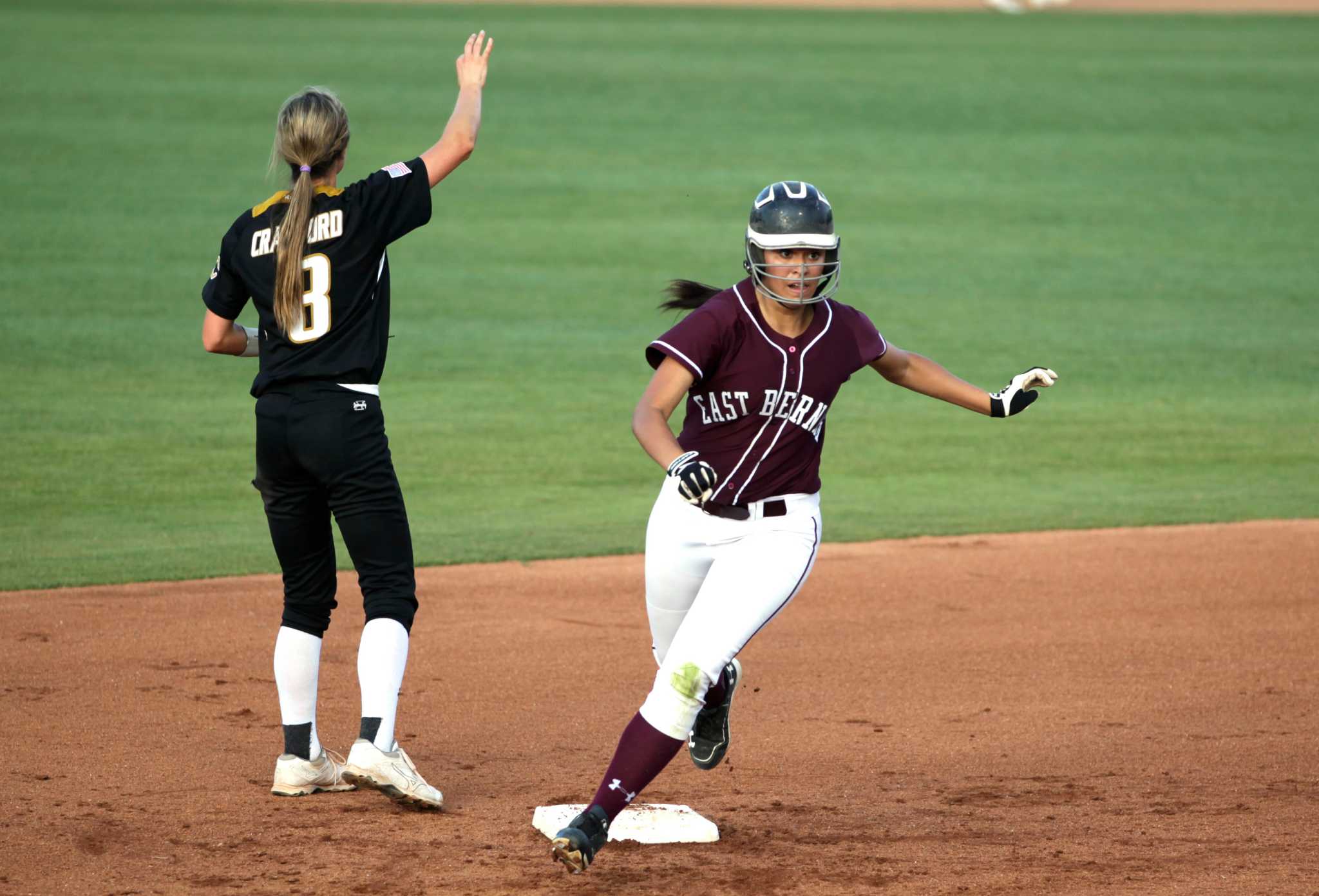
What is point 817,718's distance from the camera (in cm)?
651

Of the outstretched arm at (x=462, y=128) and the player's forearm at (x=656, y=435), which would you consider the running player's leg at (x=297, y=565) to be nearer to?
the outstretched arm at (x=462, y=128)

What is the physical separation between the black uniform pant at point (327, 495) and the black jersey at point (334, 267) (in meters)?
0.09

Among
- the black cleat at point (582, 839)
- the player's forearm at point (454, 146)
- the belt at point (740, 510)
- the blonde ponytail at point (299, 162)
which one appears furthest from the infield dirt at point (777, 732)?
the player's forearm at point (454, 146)

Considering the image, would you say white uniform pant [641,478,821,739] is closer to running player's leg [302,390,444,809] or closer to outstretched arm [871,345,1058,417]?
outstretched arm [871,345,1058,417]

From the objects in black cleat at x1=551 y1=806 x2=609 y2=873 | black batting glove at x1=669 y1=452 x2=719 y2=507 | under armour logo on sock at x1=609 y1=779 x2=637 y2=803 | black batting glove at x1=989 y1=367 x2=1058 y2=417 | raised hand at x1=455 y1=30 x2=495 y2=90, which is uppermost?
raised hand at x1=455 y1=30 x2=495 y2=90

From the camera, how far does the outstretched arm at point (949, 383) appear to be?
521 cm

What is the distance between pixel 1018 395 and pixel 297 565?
2.42 metres

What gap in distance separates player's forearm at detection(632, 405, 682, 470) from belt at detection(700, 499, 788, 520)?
0.82 ft

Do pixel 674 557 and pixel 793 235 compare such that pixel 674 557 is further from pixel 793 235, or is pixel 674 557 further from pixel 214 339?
pixel 214 339

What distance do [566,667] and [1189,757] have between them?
8.74ft

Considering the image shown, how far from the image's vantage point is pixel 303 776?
17.5 feet

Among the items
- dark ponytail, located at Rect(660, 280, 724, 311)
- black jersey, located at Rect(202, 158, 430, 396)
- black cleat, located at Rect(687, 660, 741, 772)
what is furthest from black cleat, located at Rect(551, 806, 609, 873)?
dark ponytail, located at Rect(660, 280, 724, 311)

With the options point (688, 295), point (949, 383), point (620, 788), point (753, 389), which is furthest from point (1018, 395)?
point (620, 788)

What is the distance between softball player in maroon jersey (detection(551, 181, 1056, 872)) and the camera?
460 centimetres
